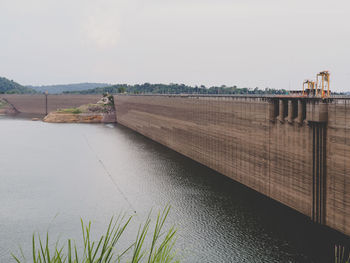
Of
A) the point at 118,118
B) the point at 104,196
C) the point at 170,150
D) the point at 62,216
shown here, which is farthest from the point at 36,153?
the point at 118,118

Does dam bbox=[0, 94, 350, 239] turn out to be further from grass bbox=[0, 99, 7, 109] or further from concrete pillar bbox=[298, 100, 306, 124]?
grass bbox=[0, 99, 7, 109]

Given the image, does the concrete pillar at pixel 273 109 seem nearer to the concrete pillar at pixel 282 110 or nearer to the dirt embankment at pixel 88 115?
the concrete pillar at pixel 282 110

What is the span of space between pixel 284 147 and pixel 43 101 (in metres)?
146

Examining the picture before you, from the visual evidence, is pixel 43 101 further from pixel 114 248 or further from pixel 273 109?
pixel 114 248

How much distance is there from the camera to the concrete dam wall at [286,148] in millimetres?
22625

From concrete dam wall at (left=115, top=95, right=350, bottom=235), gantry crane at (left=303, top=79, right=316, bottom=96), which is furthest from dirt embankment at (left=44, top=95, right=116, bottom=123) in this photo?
gantry crane at (left=303, top=79, right=316, bottom=96)

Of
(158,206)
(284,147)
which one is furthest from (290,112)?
(158,206)

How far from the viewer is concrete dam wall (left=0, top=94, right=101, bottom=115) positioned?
146875 millimetres

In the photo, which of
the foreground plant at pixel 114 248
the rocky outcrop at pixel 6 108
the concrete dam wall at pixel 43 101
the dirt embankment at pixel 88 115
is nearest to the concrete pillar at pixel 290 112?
the foreground plant at pixel 114 248

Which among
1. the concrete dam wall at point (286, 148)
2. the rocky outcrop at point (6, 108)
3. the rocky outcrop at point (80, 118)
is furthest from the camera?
the rocky outcrop at point (6, 108)

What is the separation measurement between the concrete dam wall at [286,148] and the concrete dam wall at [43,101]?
105840mm

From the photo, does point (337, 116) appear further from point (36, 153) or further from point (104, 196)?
point (36, 153)

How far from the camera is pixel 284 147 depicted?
28.3 metres

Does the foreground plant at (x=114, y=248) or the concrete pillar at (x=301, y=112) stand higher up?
the concrete pillar at (x=301, y=112)
